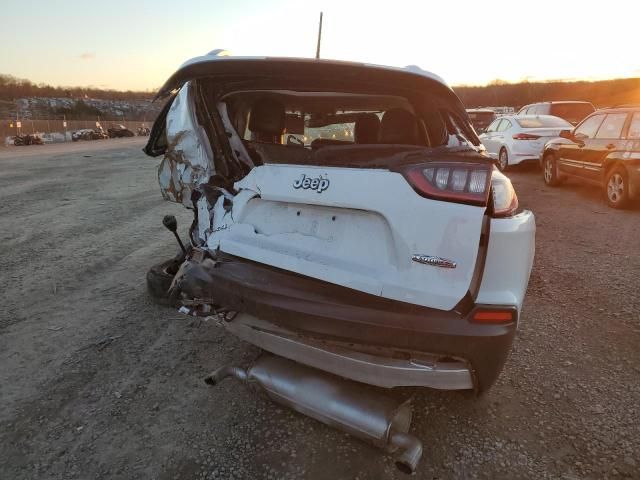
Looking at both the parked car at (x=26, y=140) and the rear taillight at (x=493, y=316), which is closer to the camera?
the rear taillight at (x=493, y=316)

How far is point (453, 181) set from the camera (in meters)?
2.00

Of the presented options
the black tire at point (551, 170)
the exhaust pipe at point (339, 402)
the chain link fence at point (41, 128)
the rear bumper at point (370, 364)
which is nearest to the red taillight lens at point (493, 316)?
the rear bumper at point (370, 364)

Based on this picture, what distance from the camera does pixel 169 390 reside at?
281 cm

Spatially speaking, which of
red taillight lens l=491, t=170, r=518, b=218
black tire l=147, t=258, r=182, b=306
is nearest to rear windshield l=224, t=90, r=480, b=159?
red taillight lens l=491, t=170, r=518, b=218

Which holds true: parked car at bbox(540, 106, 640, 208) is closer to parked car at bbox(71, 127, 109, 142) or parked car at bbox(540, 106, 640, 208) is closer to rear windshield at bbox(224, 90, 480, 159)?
rear windshield at bbox(224, 90, 480, 159)

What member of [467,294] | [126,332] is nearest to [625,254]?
[467,294]

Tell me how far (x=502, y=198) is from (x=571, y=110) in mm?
15511

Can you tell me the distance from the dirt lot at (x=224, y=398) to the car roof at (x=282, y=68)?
1794 millimetres

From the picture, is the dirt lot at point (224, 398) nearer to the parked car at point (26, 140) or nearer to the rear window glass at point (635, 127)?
the rear window glass at point (635, 127)

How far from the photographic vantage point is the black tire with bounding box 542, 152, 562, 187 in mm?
10141

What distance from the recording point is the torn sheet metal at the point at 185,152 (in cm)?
295

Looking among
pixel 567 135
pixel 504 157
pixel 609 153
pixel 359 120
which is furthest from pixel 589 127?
pixel 359 120

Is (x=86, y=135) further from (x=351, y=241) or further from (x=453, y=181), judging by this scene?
(x=453, y=181)

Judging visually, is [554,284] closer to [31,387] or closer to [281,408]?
[281,408]
